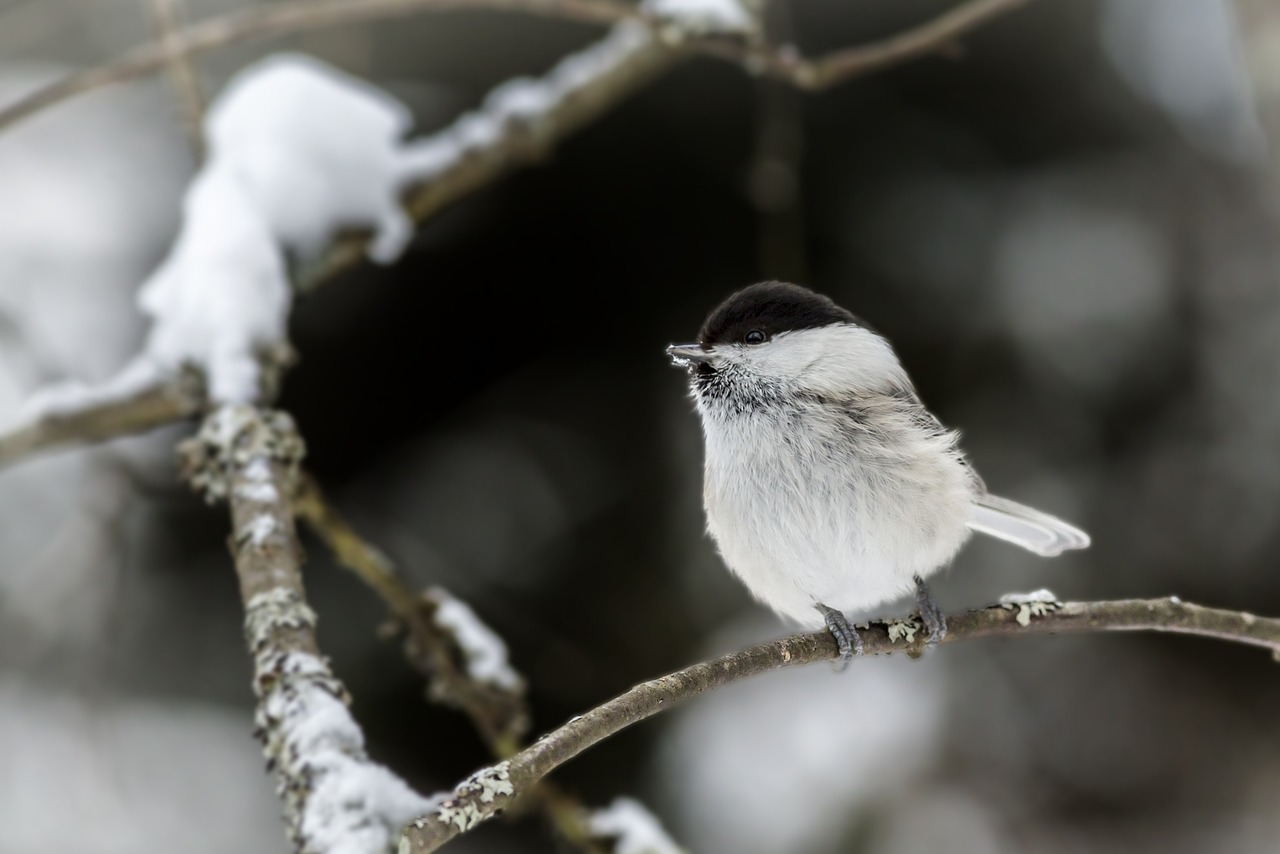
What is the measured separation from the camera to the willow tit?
67.4 inches

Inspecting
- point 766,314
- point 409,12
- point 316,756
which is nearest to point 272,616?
point 316,756

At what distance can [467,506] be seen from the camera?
297cm

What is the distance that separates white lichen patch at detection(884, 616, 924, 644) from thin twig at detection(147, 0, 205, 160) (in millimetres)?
1778

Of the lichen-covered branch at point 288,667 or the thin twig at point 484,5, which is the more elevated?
the thin twig at point 484,5

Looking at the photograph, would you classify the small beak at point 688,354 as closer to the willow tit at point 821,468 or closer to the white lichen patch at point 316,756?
the willow tit at point 821,468

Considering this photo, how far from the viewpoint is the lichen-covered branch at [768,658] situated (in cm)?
93

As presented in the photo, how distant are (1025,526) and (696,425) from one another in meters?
1.32

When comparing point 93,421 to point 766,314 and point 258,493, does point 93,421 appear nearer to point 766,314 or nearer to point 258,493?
point 258,493

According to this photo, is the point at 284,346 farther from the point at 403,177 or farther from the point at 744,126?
the point at 744,126

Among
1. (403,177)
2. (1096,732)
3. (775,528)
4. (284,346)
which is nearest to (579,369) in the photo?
(403,177)

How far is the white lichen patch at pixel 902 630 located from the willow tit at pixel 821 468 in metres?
0.11

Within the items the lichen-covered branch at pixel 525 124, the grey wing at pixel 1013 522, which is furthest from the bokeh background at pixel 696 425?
the grey wing at pixel 1013 522

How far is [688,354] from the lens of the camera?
1.80m

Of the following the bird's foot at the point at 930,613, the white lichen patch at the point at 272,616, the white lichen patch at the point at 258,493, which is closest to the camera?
the white lichen patch at the point at 272,616
